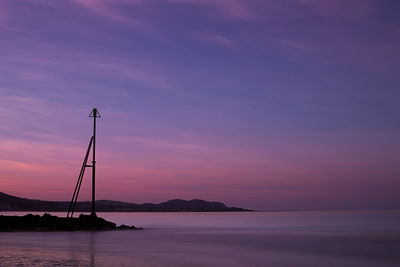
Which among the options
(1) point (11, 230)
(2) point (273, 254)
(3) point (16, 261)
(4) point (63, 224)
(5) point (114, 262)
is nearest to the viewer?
(3) point (16, 261)

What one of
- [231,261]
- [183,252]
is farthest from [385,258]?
[183,252]

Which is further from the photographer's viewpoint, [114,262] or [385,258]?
[385,258]

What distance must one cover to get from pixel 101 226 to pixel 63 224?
391 cm

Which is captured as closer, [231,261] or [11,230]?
[231,261]

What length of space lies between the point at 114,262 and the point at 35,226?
24974 millimetres

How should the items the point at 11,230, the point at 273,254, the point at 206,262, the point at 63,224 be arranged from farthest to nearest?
the point at 63,224 < the point at 11,230 < the point at 273,254 < the point at 206,262

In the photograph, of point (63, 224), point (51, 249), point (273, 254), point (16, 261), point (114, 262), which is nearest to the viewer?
point (16, 261)

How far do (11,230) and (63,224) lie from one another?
4.85 meters

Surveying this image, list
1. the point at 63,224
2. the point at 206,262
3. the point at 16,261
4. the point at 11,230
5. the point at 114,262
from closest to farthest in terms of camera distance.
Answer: the point at 16,261 → the point at 114,262 → the point at 206,262 → the point at 11,230 → the point at 63,224

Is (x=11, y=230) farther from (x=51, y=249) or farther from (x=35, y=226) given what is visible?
(x=51, y=249)

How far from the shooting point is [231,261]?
26.1m

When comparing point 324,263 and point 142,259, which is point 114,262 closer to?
point 142,259

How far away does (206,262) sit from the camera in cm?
2517

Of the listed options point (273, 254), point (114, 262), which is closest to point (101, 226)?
point (273, 254)
